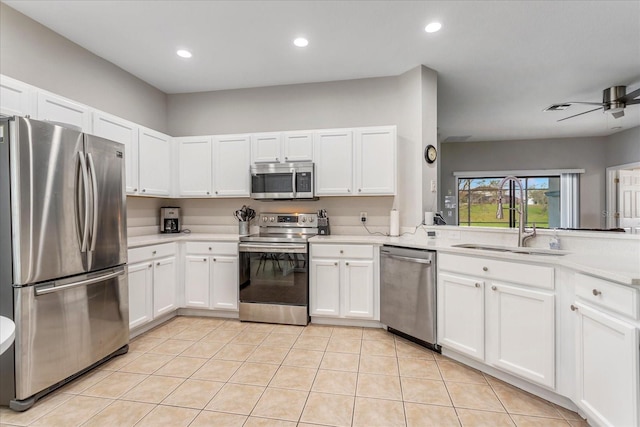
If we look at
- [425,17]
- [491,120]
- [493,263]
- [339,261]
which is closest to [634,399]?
[493,263]

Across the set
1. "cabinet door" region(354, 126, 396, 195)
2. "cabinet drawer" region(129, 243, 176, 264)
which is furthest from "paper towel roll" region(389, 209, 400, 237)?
"cabinet drawer" region(129, 243, 176, 264)

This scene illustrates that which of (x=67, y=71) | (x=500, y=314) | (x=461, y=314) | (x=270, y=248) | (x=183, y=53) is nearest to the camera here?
(x=500, y=314)

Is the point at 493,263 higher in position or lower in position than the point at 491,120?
lower

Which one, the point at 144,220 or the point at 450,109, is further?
the point at 450,109

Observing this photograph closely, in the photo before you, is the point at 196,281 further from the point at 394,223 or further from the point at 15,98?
the point at 394,223

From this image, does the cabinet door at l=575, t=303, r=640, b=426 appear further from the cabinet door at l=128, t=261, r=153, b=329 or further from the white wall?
the white wall

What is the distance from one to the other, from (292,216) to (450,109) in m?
3.18

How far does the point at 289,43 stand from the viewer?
9.73ft

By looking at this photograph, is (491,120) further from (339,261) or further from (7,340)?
(7,340)

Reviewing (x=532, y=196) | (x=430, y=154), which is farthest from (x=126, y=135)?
(x=532, y=196)

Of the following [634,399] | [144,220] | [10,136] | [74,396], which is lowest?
[74,396]

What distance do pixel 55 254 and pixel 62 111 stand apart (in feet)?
4.08

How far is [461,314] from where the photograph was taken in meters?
2.39

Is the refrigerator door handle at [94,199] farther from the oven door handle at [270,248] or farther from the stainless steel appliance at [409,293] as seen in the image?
the stainless steel appliance at [409,293]
